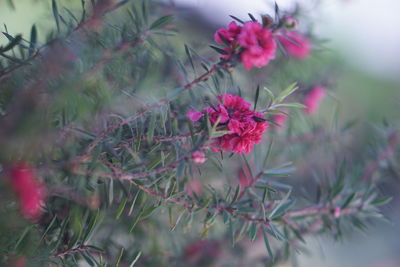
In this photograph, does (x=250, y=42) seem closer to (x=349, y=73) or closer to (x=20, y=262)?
(x=20, y=262)

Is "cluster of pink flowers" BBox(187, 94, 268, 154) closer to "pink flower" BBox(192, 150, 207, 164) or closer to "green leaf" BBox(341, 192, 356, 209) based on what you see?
"pink flower" BBox(192, 150, 207, 164)

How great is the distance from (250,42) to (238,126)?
0.17 m

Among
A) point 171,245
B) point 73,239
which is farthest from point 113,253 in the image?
point 73,239

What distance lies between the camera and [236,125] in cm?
83

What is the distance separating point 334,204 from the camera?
1.23 m

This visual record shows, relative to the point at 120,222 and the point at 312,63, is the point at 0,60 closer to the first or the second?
the point at 120,222

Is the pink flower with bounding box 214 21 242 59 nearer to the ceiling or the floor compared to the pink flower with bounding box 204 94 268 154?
nearer to the ceiling

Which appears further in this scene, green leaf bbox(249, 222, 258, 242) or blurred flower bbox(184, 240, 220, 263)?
blurred flower bbox(184, 240, 220, 263)

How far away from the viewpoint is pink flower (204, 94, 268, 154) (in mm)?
836

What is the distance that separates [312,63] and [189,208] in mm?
1199

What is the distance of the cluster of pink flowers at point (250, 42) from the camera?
83 cm

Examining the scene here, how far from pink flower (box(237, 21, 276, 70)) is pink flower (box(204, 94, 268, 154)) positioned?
0.10 meters

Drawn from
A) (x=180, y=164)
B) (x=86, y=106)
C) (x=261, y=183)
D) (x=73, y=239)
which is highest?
(x=86, y=106)

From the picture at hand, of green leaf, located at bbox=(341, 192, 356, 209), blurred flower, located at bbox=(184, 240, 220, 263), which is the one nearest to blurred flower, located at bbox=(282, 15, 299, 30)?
green leaf, located at bbox=(341, 192, 356, 209)
